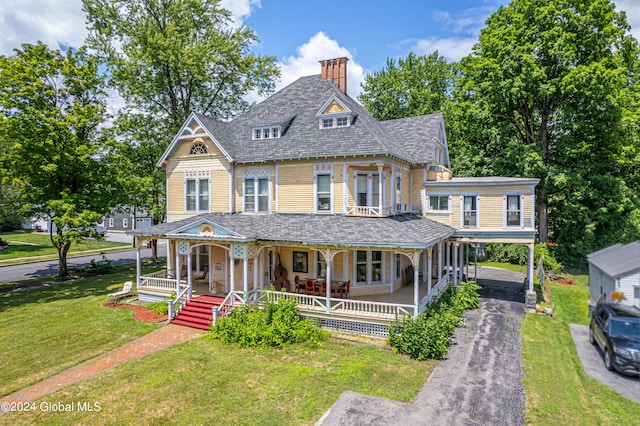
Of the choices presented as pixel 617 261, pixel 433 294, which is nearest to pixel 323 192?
pixel 433 294

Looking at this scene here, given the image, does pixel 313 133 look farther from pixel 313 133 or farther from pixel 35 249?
pixel 35 249

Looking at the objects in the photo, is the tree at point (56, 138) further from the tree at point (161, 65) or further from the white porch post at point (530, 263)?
the white porch post at point (530, 263)

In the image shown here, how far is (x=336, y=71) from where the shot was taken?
2520cm

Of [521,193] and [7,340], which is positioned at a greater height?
[521,193]

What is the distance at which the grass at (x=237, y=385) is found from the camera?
9742mm

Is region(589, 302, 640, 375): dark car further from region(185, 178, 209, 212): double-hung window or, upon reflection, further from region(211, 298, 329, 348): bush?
region(185, 178, 209, 212): double-hung window

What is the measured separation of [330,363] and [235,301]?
273 inches

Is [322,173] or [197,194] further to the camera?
[197,194]

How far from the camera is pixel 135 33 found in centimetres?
3044

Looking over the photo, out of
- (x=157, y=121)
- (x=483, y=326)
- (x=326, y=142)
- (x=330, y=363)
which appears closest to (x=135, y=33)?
(x=157, y=121)

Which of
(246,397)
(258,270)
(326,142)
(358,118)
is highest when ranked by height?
(358,118)

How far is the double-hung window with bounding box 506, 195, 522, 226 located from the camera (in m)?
19.8

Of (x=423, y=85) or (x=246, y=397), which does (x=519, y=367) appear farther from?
(x=423, y=85)

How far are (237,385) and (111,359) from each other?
5.56m
